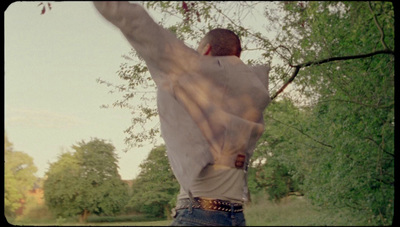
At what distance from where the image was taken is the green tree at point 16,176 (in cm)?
1460

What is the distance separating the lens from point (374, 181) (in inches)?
344

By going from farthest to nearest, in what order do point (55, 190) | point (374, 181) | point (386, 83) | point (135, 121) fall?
point (55, 190) → point (374, 181) → point (135, 121) → point (386, 83)

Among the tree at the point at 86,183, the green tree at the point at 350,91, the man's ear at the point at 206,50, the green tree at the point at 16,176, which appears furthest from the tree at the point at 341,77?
the tree at the point at 86,183

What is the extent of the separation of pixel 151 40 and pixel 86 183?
71.0 feet

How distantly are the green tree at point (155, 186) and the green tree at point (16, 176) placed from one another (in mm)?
3283

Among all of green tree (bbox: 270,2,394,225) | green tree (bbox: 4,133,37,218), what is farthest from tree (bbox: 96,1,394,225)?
green tree (bbox: 4,133,37,218)

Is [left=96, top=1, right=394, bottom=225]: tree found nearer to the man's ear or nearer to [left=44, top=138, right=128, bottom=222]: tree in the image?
the man's ear

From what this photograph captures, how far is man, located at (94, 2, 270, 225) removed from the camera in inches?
72.9

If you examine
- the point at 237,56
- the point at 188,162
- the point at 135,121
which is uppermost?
the point at 135,121

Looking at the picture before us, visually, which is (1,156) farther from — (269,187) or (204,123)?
(269,187)

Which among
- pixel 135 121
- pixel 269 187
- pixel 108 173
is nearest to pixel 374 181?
pixel 135 121

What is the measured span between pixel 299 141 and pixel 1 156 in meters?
7.92

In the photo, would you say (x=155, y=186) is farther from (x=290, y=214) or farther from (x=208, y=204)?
(x=290, y=214)

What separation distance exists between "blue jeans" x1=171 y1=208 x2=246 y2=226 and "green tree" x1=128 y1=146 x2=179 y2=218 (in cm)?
510
